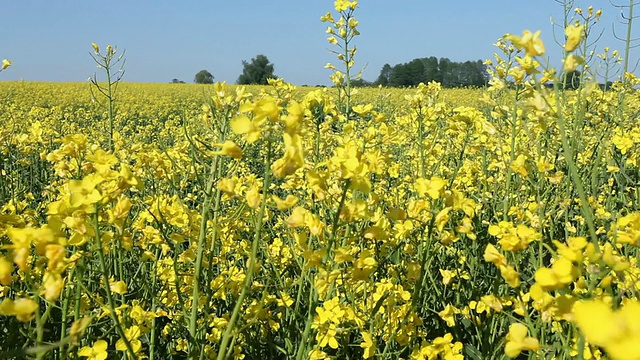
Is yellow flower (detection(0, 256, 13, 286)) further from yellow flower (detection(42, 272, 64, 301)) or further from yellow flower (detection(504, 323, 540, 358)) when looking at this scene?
yellow flower (detection(504, 323, 540, 358))

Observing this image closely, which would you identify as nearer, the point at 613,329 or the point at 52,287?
the point at 613,329

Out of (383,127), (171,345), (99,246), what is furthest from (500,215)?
(99,246)

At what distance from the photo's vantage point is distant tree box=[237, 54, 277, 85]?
3947 cm

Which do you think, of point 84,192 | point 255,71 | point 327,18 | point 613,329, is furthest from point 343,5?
point 255,71

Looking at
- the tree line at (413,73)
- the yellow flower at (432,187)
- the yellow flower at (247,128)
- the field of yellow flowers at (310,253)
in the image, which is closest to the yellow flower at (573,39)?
the field of yellow flowers at (310,253)

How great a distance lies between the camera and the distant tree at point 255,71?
39.5m

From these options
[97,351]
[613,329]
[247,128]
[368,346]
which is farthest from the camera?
[368,346]

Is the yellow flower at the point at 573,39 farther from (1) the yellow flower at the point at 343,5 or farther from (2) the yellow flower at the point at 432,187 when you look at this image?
(1) the yellow flower at the point at 343,5

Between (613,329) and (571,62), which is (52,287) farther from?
(571,62)

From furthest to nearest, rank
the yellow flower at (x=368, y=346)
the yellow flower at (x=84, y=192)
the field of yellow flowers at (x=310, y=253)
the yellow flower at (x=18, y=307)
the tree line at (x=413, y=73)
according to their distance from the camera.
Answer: the tree line at (x=413, y=73) → the yellow flower at (x=368, y=346) → the yellow flower at (x=84, y=192) → the field of yellow flowers at (x=310, y=253) → the yellow flower at (x=18, y=307)

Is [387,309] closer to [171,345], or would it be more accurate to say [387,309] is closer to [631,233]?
[631,233]

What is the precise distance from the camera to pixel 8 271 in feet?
3.55

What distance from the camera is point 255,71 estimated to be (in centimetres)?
4134

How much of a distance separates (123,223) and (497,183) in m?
2.38
